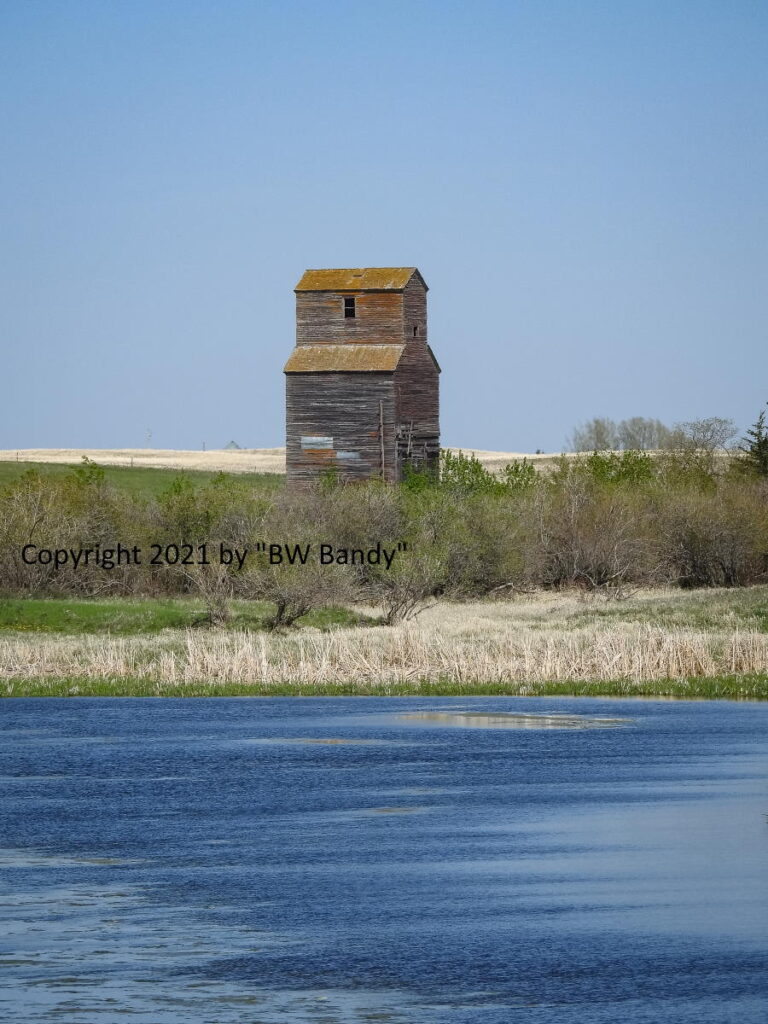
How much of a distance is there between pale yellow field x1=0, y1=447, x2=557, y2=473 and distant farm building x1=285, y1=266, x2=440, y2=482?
7012cm

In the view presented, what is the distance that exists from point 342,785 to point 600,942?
11751 mm

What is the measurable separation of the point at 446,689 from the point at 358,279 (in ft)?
153

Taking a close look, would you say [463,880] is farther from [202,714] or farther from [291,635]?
[291,635]

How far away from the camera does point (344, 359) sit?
8512cm

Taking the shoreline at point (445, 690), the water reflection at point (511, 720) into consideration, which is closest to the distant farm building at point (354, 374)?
the shoreline at point (445, 690)

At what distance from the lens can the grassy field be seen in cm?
4200

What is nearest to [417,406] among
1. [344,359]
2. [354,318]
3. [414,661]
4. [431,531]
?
[344,359]

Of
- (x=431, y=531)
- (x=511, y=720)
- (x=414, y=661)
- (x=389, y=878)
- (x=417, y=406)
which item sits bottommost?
(x=389, y=878)

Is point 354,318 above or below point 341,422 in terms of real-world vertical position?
above

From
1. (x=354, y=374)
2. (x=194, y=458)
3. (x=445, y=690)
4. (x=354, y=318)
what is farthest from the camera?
(x=194, y=458)

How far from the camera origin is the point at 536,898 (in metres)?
17.1

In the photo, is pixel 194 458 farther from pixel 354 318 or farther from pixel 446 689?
pixel 446 689

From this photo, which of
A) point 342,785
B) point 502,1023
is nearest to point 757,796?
point 342,785

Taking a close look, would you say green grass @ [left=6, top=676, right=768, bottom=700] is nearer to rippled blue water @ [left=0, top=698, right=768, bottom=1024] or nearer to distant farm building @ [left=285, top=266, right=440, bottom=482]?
rippled blue water @ [left=0, top=698, right=768, bottom=1024]
